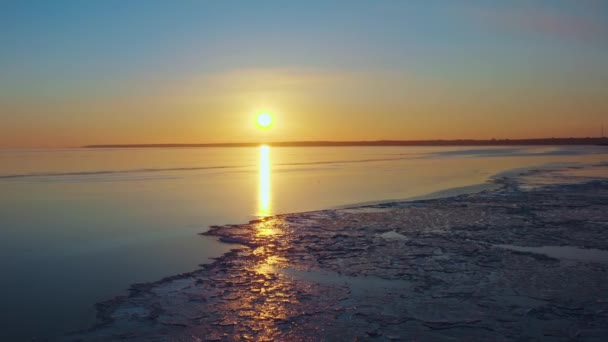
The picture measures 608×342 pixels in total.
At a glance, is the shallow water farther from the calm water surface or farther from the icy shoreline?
the calm water surface

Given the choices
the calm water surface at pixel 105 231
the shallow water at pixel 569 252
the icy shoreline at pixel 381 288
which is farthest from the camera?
the shallow water at pixel 569 252

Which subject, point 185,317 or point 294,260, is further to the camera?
point 294,260

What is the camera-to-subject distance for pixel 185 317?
236 inches

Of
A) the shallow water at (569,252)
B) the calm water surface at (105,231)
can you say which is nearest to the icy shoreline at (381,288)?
the shallow water at (569,252)

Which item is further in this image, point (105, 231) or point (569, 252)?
point (105, 231)

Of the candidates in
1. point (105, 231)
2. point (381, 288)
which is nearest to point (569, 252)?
point (381, 288)

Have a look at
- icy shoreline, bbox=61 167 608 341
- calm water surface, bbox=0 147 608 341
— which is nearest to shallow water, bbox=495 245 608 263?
icy shoreline, bbox=61 167 608 341

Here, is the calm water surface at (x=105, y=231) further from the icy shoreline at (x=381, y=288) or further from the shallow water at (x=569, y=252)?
the shallow water at (x=569, y=252)

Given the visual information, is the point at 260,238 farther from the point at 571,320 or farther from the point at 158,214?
the point at 571,320

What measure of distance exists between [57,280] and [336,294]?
4.35 meters

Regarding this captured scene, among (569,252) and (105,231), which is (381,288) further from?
(105,231)

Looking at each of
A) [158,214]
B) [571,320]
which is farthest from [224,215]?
[571,320]

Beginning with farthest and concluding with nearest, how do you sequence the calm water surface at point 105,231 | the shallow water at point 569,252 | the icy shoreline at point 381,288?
the shallow water at point 569,252, the calm water surface at point 105,231, the icy shoreline at point 381,288

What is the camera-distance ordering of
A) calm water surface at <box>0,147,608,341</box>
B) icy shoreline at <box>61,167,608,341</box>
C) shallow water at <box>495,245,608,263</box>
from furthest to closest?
1. shallow water at <box>495,245,608,263</box>
2. calm water surface at <box>0,147,608,341</box>
3. icy shoreline at <box>61,167,608,341</box>
